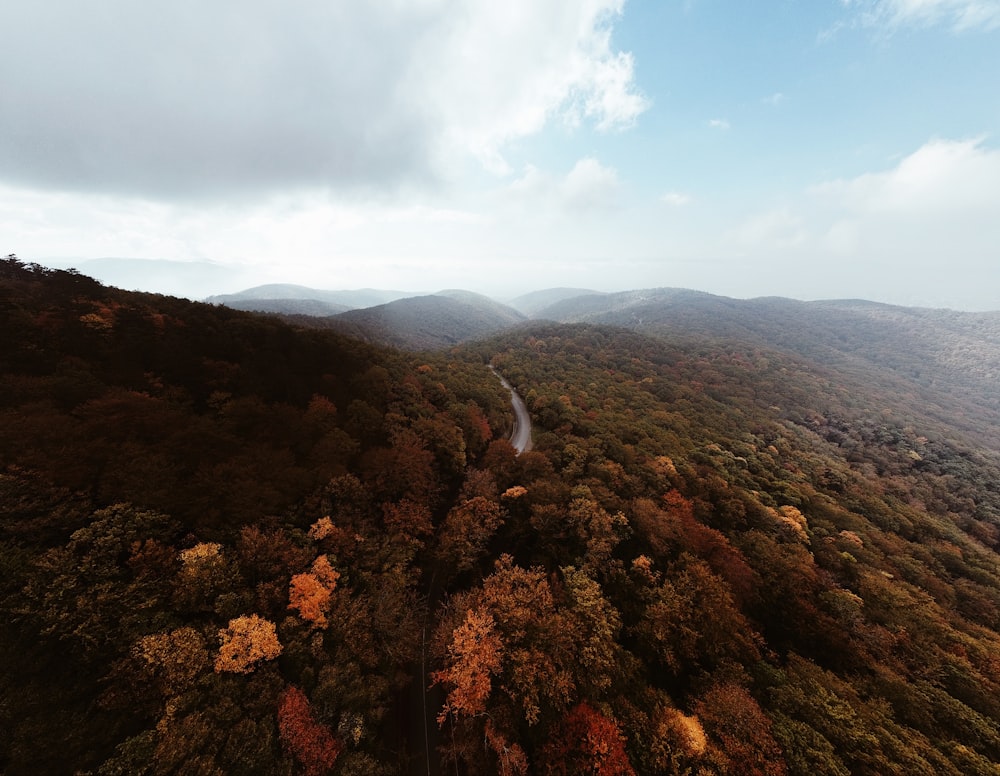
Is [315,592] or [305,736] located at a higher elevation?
[315,592]

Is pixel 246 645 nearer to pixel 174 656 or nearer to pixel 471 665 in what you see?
pixel 174 656

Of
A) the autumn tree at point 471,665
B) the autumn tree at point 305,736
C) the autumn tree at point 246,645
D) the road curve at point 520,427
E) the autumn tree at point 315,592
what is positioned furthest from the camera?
the road curve at point 520,427

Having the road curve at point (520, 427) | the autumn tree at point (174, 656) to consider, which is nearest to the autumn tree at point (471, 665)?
the autumn tree at point (174, 656)

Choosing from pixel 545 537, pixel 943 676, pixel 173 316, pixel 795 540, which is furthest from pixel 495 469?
pixel 173 316

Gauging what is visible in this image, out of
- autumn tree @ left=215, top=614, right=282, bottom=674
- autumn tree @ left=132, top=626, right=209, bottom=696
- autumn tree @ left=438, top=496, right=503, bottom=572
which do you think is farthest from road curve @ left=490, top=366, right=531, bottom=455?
autumn tree @ left=132, top=626, right=209, bottom=696

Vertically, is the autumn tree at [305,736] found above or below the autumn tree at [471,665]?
above

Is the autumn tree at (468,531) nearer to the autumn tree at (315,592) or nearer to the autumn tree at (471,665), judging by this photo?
the autumn tree at (471,665)

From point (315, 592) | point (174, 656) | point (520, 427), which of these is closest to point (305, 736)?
point (315, 592)

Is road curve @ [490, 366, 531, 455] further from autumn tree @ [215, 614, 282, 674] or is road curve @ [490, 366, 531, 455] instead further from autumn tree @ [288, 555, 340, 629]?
autumn tree @ [215, 614, 282, 674]
